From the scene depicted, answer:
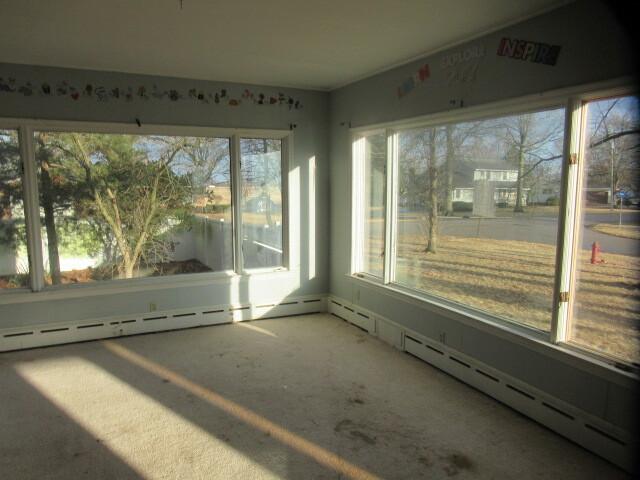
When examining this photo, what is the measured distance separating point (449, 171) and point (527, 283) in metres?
1.07

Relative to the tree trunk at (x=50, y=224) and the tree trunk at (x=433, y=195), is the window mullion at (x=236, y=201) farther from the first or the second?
the tree trunk at (x=433, y=195)

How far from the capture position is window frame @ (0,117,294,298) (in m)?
3.88

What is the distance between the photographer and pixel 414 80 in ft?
12.0

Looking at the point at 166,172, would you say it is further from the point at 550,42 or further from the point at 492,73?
the point at 550,42

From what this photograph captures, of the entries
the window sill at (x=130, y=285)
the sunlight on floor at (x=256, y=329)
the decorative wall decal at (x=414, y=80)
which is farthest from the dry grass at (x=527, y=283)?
the window sill at (x=130, y=285)

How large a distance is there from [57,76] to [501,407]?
433 centimetres

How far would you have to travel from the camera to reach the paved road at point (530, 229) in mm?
2363

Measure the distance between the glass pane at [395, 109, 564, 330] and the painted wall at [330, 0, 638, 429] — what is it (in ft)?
0.61

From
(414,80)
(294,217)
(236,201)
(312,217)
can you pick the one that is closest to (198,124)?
(236,201)

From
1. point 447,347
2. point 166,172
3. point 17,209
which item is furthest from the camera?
point 166,172

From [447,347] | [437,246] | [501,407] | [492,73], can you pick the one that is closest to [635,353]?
[501,407]

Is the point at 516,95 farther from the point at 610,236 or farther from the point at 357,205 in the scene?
the point at 357,205

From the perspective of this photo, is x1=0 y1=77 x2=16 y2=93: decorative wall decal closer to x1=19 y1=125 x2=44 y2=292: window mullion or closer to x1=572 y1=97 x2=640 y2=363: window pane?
x1=19 y1=125 x2=44 y2=292: window mullion

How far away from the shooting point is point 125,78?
407 centimetres
